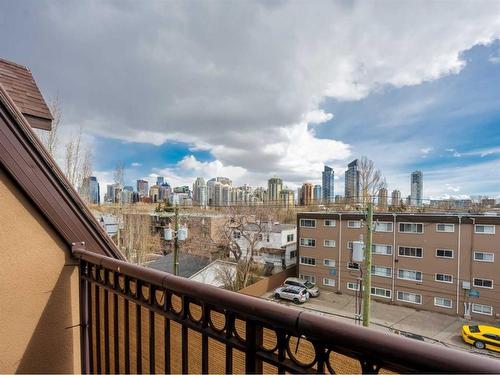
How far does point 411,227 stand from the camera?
11992 mm

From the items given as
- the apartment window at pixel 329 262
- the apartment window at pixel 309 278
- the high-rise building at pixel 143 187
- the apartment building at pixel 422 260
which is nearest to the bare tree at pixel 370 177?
the apartment building at pixel 422 260

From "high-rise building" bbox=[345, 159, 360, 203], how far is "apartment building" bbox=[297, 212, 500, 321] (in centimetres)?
257

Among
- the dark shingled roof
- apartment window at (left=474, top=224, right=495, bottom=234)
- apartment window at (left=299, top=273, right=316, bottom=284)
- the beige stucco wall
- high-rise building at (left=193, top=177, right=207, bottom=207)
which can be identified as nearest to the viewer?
the beige stucco wall

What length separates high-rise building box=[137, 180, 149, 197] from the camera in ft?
49.3

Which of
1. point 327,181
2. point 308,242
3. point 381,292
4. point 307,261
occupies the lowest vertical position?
point 381,292

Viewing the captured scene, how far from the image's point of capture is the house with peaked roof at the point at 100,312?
59 centimetres

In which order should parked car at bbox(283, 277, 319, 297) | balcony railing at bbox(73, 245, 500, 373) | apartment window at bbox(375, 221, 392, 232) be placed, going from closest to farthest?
balcony railing at bbox(73, 245, 500, 373) → apartment window at bbox(375, 221, 392, 232) → parked car at bbox(283, 277, 319, 297)

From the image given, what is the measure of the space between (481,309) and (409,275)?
2.79 metres

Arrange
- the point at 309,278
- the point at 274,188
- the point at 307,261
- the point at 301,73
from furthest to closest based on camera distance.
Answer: the point at 274,188
the point at 307,261
the point at 309,278
the point at 301,73

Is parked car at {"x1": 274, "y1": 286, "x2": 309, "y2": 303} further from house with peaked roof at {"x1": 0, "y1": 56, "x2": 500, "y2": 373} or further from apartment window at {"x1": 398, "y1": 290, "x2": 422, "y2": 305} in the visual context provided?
house with peaked roof at {"x1": 0, "y1": 56, "x2": 500, "y2": 373}

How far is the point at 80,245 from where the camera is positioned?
139 centimetres

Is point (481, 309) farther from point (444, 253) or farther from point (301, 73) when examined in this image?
point (301, 73)

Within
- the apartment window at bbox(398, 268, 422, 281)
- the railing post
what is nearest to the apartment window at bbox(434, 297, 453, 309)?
the apartment window at bbox(398, 268, 422, 281)

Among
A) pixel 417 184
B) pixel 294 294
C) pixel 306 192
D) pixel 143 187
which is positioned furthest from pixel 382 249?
pixel 143 187
